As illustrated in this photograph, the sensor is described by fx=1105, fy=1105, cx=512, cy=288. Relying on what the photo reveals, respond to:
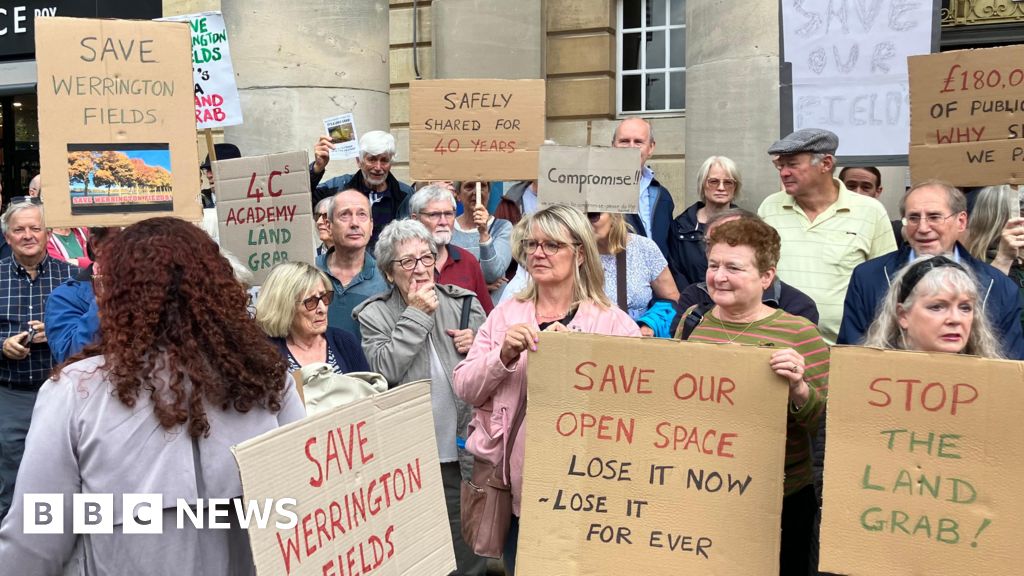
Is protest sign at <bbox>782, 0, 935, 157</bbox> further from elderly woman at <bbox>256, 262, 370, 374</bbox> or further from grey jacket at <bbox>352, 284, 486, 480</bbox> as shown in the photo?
elderly woman at <bbox>256, 262, 370, 374</bbox>

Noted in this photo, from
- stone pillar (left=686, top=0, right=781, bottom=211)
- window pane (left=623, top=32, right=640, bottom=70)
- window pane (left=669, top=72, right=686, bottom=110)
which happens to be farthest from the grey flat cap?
window pane (left=623, top=32, right=640, bottom=70)

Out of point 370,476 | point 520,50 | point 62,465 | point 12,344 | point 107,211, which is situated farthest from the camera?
point 520,50

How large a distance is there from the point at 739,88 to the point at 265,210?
3578 mm

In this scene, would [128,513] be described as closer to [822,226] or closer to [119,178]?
[119,178]

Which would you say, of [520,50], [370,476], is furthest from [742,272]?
[520,50]

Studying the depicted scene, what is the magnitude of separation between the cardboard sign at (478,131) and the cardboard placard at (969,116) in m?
2.05

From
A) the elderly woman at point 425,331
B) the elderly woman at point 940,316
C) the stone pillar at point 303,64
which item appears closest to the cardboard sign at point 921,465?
the elderly woman at point 940,316

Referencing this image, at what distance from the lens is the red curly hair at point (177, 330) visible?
249cm

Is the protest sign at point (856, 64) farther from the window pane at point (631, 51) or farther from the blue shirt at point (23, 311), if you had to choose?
the window pane at point (631, 51)

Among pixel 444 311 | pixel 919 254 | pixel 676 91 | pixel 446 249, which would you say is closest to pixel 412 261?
pixel 444 311

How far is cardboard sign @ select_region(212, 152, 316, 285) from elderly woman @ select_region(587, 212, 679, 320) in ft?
4.53

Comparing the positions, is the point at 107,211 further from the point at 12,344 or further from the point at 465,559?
the point at 465,559

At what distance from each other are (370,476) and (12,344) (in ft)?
12.0

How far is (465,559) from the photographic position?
15.9 ft
